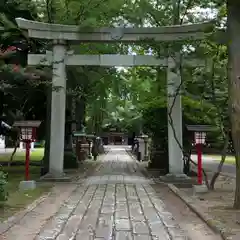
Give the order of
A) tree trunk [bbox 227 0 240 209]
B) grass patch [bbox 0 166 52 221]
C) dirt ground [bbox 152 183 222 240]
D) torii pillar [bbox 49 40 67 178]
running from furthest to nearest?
torii pillar [bbox 49 40 67 178] < tree trunk [bbox 227 0 240 209] < grass patch [bbox 0 166 52 221] < dirt ground [bbox 152 183 222 240]

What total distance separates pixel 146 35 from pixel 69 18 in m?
4.36

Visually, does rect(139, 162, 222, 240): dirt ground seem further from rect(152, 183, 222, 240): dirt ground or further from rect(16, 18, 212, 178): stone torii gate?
rect(16, 18, 212, 178): stone torii gate

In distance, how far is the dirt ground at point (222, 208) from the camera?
23.2 ft

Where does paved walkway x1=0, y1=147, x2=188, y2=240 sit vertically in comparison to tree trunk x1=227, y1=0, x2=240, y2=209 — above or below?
below

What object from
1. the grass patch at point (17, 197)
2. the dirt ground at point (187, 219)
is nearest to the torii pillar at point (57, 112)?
the grass patch at point (17, 197)

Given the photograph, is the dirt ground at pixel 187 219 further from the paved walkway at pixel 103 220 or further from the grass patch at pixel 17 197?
the grass patch at pixel 17 197

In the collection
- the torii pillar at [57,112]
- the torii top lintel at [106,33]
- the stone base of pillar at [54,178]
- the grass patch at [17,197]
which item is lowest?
the grass patch at [17,197]

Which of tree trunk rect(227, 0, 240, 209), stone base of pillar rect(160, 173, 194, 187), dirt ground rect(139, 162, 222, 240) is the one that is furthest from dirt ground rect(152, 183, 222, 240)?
stone base of pillar rect(160, 173, 194, 187)

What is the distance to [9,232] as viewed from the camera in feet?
22.7

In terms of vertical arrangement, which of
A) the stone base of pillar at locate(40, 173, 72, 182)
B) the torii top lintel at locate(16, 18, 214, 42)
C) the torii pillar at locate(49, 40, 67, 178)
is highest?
the torii top lintel at locate(16, 18, 214, 42)

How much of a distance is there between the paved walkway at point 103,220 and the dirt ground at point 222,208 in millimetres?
797

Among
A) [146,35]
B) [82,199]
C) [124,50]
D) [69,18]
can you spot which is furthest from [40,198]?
[124,50]

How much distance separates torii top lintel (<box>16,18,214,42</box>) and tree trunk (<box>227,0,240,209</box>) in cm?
626

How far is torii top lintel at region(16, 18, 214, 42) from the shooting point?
15.5 meters
